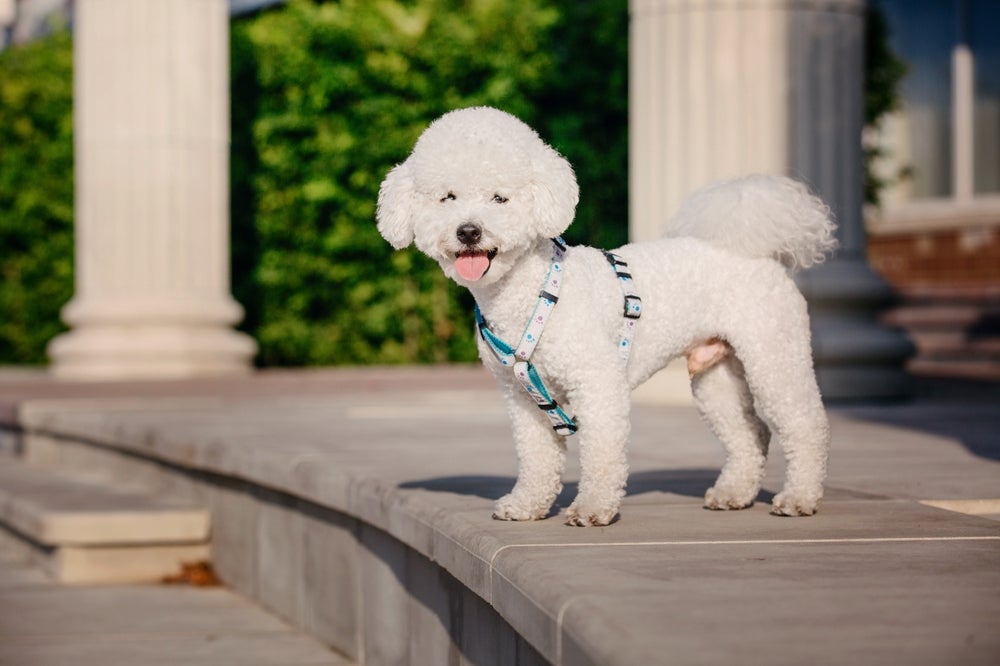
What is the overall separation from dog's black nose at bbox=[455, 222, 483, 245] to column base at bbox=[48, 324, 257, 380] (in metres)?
7.74

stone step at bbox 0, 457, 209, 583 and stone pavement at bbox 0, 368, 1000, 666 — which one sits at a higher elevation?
stone pavement at bbox 0, 368, 1000, 666

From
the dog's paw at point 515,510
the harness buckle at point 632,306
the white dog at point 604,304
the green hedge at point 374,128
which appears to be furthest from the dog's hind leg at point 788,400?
the green hedge at point 374,128

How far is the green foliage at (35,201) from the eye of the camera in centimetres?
1448

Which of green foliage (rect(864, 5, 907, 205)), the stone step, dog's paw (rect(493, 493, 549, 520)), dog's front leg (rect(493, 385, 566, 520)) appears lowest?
the stone step

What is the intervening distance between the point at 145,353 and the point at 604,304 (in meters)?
7.76

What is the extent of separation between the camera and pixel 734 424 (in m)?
4.17

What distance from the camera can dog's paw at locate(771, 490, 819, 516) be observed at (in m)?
3.89

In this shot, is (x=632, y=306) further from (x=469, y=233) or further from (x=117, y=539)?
(x=117, y=539)

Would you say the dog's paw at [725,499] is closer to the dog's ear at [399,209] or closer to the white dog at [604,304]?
the white dog at [604,304]

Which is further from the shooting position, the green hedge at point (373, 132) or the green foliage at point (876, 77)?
the green foliage at point (876, 77)

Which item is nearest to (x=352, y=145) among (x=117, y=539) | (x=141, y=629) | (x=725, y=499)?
(x=117, y=539)

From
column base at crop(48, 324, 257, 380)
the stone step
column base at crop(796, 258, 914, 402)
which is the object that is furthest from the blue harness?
column base at crop(48, 324, 257, 380)

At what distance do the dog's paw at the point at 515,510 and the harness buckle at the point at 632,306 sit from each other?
0.50 meters

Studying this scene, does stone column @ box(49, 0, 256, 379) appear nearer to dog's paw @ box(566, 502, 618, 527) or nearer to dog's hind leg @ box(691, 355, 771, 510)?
dog's hind leg @ box(691, 355, 771, 510)
